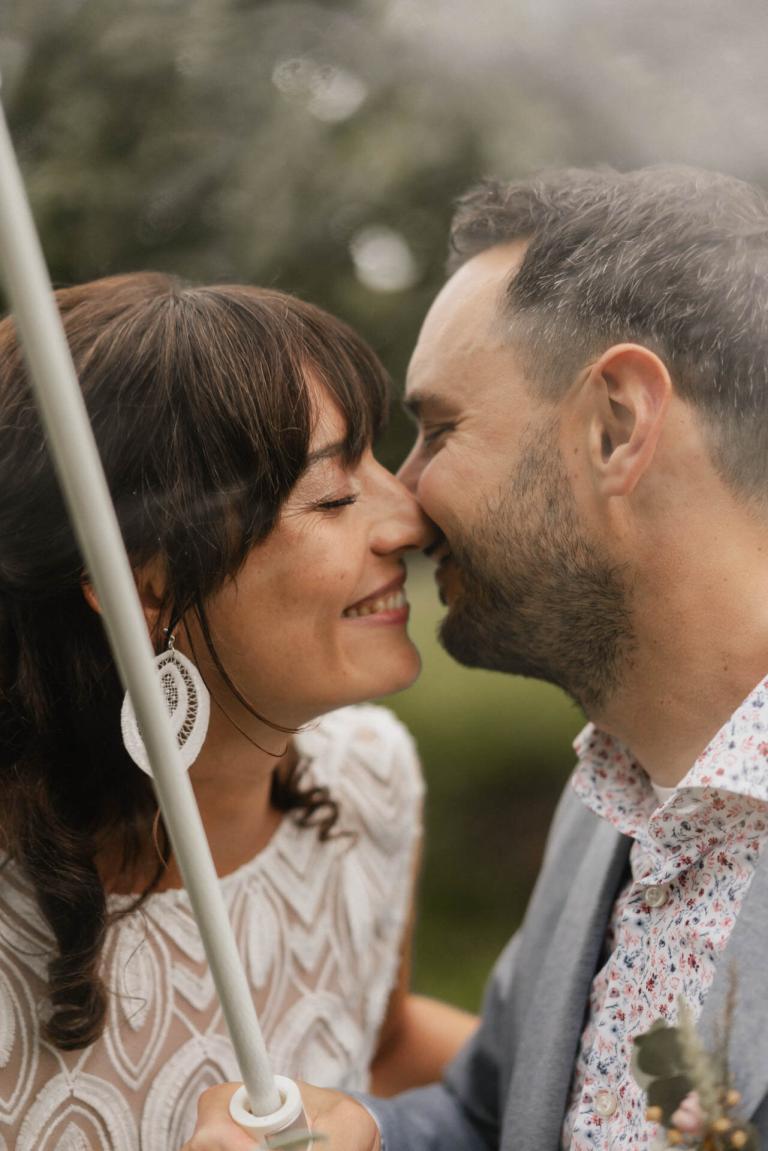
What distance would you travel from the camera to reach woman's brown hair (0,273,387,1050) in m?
1.74

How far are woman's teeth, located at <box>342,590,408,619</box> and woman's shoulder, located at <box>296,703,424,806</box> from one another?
0.52 meters

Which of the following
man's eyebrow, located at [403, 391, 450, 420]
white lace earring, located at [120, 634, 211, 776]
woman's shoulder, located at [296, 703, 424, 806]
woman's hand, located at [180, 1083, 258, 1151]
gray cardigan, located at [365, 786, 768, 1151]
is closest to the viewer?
woman's hand, located at [180, 1083, 258, 1151]

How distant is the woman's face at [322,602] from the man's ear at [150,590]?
9 cm

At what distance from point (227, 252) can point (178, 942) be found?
1.20 metres

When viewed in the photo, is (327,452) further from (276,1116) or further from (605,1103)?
(605,1103)

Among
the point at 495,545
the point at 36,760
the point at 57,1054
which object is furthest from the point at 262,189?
the point at 57,1054

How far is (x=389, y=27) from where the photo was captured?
6.67ft

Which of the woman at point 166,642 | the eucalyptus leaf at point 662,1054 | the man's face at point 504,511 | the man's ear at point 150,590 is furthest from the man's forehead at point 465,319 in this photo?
the eucalyptus leaf at point 662,1054

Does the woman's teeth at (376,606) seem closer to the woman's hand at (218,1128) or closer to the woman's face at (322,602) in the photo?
the woman's face at (322,602)

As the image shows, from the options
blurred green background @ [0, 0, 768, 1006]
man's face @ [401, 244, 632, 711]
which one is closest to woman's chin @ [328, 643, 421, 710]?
man's face @ [401, 244, 632, 711]

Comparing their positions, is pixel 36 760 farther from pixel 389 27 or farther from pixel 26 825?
pixel 389 27

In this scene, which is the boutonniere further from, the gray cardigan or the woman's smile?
the woman's smile

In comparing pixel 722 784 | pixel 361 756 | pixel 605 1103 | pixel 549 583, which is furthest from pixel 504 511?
pixel 605 1103

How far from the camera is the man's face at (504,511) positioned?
6.47 feet
